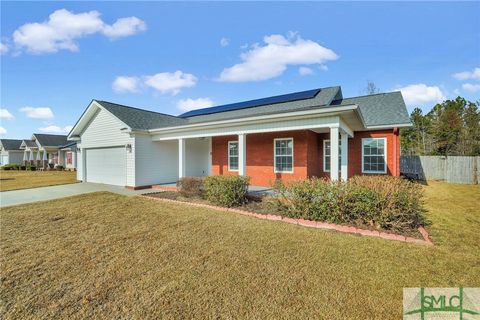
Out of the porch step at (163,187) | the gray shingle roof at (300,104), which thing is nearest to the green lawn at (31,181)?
the porch step at (163,187)

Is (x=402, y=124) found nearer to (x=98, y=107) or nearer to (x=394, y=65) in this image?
(x=394, y=65)

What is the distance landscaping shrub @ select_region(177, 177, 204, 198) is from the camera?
9.34 meters

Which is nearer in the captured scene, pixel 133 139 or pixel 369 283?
pixel 369 283

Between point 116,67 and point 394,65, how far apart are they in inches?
722

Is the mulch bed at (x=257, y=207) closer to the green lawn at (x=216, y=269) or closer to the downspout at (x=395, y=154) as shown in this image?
the green lawn at (x=216, y=269)

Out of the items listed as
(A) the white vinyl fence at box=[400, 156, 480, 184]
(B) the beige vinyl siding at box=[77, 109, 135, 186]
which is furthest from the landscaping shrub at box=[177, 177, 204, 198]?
(A) the white vinyl fence at box=[400, 156, 480, 184]

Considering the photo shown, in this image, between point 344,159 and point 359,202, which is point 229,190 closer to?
point 359,202

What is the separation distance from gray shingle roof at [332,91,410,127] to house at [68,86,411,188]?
0.14 feet

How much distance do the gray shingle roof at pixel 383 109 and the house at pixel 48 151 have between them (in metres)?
33.4

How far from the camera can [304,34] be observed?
A: 13188 millimetres

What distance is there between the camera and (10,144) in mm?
41188

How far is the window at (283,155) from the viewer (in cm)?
1139

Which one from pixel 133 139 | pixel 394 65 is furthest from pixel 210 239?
pixel 394 65

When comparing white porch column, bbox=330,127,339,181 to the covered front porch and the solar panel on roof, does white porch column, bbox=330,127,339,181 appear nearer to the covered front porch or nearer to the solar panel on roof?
the covered front porch
